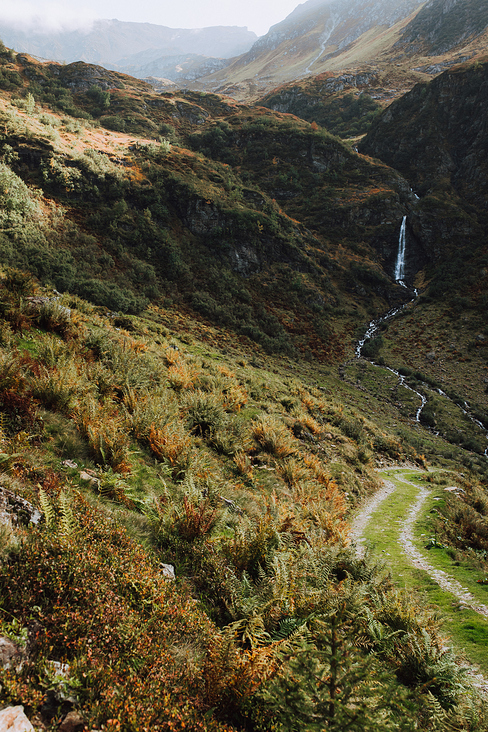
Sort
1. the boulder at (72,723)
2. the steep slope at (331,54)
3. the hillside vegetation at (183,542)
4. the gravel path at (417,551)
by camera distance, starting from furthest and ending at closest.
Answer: the steep slope at (331,54), the gravel path at (417,551), the hillside vegetation at (183,542), the boulder at (72,723)

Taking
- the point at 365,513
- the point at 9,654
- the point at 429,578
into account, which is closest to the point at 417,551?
the point at 429,578

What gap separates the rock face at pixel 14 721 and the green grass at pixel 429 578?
3.36m

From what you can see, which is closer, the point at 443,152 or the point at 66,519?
the point at 66,519

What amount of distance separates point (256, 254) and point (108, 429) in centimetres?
3924

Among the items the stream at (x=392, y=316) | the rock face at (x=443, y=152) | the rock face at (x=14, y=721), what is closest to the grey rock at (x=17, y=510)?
the rock face at (x=14, y=721)

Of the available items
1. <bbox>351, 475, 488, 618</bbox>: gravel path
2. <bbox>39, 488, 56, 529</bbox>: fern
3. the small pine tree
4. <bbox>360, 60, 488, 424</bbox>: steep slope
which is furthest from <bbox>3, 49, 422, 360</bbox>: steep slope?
the small pine tree

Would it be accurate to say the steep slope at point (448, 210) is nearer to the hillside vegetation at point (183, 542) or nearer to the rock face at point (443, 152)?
the rock face at point (443, 152)

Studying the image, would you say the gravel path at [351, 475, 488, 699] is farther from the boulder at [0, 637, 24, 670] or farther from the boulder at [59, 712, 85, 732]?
the boulder at [0, 637, 24, 670]

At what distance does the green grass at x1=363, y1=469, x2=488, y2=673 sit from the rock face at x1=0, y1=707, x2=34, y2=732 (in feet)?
11.0

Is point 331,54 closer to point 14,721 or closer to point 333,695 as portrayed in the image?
point 333,695

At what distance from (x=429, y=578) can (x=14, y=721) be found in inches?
198

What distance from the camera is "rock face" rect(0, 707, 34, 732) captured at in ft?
4.24

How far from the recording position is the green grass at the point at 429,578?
9.96 ft

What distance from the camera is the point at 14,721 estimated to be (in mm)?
1309
